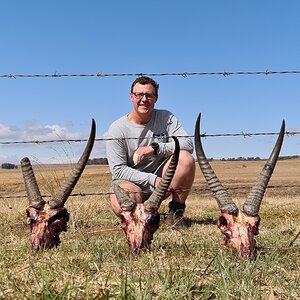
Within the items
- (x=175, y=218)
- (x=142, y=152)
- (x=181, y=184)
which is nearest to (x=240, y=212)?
(x=142, y=152)

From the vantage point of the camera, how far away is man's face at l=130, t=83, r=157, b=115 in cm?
688

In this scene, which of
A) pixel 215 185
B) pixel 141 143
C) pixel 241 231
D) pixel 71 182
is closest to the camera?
pixel 241 231

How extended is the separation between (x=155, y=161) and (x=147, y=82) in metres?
1.04

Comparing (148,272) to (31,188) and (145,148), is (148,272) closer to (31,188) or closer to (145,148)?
(31,188)

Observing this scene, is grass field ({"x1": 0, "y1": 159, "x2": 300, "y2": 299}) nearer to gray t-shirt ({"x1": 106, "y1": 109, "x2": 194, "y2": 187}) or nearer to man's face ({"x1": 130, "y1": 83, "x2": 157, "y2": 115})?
gray t-shirt ({"x1": 106, "y1": 109, "x2": 194, "y2": 187})

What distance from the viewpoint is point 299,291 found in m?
3.32

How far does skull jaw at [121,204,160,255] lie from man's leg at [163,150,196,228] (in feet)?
6.76

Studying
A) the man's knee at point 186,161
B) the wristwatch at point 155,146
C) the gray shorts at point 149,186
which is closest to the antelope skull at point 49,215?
the gray shorts at point 149,186

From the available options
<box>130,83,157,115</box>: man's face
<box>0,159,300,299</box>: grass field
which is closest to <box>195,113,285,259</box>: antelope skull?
<box>0,159,300,299</box>: grass field

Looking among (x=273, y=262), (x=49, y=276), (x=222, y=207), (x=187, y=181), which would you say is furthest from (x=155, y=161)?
(x=49, y=276)

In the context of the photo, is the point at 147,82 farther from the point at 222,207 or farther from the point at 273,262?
the point at 273,262

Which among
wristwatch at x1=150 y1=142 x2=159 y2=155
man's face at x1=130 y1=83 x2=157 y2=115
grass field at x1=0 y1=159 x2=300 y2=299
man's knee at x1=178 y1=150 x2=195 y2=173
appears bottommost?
grass field at x1=0 y1=159 x2=300 y2=299

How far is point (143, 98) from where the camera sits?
6875 mm

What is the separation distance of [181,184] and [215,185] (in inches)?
98.2
